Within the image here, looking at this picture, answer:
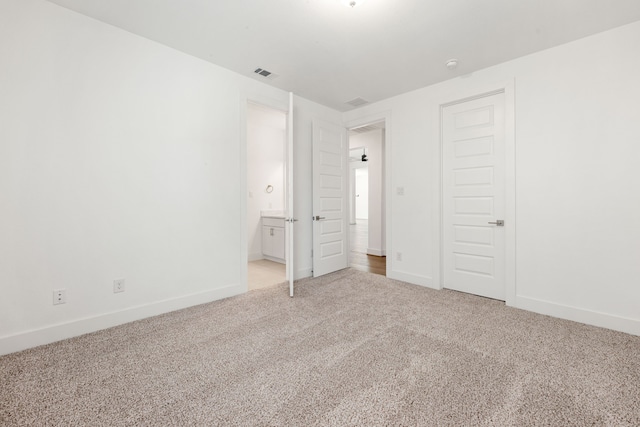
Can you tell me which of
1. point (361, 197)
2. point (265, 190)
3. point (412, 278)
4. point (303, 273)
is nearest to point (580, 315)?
point (412, 278)

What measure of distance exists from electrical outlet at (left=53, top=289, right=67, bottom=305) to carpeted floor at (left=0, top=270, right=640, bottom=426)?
1.15 feet

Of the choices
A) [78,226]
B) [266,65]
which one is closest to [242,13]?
[266,65]

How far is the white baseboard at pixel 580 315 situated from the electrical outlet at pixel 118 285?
3.88 meters

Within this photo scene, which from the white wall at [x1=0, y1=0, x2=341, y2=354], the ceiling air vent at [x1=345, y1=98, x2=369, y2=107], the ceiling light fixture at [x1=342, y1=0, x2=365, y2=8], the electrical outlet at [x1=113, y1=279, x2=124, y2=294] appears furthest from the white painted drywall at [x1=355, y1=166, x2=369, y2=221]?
the electrical outlet at [x1=113, y1=279, x2=124, y2=294]

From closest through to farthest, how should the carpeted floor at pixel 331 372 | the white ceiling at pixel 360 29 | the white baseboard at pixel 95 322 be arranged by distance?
the carpeted floor at pixel 331 372 → the white baseboard at pixel 95 322 → the white ceiling at pixel 360 29

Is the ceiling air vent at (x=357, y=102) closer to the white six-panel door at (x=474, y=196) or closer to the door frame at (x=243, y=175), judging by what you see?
the white six-panel door at (x=474, y=196)

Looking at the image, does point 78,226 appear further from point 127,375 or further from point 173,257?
point 127,375

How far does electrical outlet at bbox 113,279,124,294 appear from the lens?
2.45m

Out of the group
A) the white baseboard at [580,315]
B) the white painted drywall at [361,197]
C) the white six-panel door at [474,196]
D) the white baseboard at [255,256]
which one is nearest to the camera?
the white baseboard at [580,315]

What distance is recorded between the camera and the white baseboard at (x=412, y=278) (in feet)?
11.8

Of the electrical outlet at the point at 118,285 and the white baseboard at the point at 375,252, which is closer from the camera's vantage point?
the electrical outlet at the point at 118,285

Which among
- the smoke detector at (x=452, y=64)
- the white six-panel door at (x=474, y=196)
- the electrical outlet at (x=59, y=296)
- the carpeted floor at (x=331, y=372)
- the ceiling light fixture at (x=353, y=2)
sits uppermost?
the smoke detector at (x=452, y=64)

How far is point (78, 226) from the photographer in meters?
2.27

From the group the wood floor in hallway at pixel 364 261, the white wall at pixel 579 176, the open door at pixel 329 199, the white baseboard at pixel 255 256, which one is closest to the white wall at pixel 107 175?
the open door at pixel 329 199
